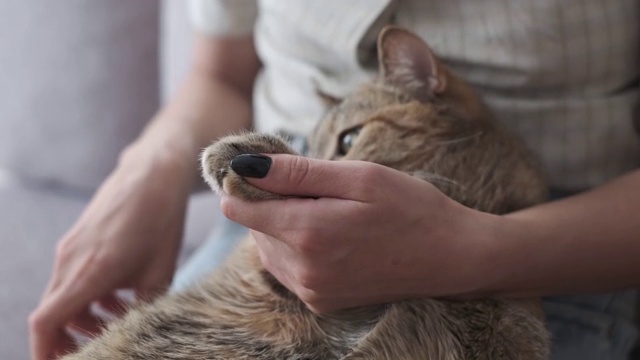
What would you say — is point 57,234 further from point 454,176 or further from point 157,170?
point 454,176

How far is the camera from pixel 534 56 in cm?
91

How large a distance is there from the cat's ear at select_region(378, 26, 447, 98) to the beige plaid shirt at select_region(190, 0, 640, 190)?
47mm

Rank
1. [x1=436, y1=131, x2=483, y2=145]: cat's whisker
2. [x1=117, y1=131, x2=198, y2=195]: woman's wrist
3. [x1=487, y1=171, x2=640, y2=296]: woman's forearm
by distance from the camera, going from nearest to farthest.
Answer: [x1=487, y1=171, x2=640, y2=296]: woman's forearm → [x1=436, y1=131, x2=483, y2=145]: cat's whisker → [x1=117, y1=131, x2=198, y2=195]: woman's wrist

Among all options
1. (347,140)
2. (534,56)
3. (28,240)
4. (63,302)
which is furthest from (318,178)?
(28,240)

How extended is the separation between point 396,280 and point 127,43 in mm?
1020

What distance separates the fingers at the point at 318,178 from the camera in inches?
26.8

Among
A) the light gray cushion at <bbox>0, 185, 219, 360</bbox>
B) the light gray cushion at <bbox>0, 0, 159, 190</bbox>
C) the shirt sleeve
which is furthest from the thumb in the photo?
the light gray cushion at <bbox>0, 0, 159, 190</bbox>

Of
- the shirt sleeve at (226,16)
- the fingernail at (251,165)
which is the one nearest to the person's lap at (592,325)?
the fingernail at (251,165)

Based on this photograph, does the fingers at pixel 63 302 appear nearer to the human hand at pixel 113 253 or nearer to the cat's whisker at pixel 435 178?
the human hand at pixel 113 253

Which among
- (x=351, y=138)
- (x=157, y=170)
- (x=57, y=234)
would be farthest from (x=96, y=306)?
(x=351, y=138)

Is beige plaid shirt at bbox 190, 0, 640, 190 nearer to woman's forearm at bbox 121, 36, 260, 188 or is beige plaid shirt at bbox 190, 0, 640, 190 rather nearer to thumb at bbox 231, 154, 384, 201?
woman's forearm at bbox 121, 36, 260, 188

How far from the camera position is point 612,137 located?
96cm

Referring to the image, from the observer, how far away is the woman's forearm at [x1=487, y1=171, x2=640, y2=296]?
79 centimetres

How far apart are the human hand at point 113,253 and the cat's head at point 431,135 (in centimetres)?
24
